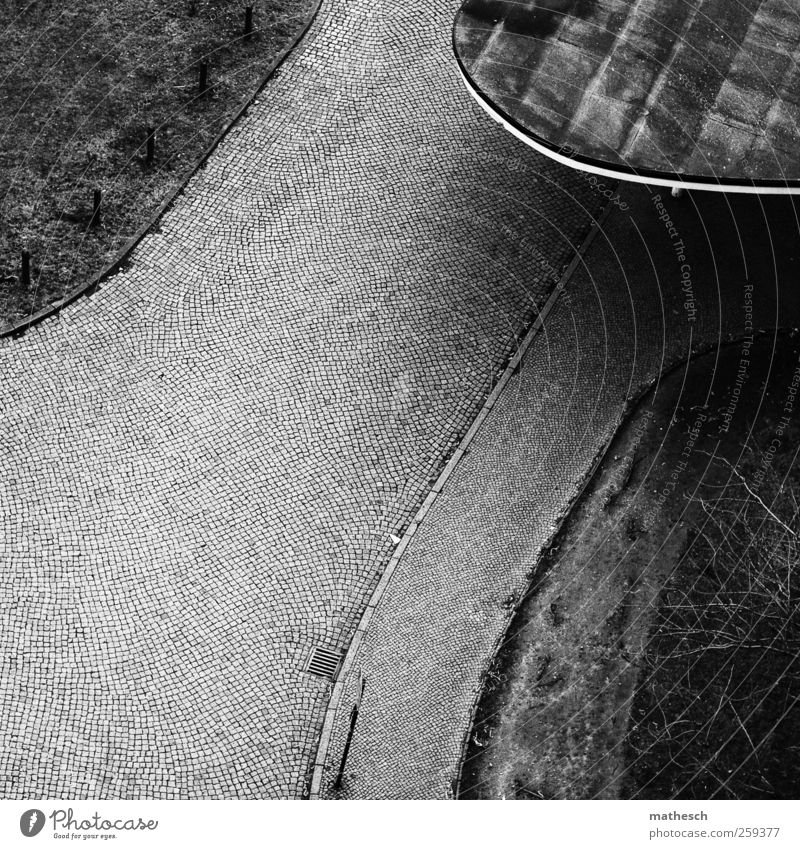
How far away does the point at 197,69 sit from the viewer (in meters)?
35.6

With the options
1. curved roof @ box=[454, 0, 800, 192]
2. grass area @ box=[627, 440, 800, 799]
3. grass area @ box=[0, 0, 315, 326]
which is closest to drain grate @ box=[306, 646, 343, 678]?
grass area @ box=[627, 440, 800, 799]

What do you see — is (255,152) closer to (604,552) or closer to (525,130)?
(525,130)

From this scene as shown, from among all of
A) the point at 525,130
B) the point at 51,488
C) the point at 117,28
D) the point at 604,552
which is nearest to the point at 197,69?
the point at 117,28

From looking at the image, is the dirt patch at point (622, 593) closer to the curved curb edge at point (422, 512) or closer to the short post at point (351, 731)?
the short post at point (351, 731)

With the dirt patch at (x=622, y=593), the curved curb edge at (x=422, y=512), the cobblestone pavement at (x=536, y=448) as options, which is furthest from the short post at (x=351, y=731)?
the dirt patch at (x=622, y=593)

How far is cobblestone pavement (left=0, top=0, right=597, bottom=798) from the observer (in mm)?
27844

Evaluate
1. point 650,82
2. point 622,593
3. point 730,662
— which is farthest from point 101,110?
point 730,662

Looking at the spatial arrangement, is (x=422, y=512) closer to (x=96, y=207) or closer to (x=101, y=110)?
(x=96, y=207)

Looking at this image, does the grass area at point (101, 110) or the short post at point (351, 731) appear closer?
the short post at point (351, 731)

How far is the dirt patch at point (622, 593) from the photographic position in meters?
28.0

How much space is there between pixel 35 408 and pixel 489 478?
9.58 metres

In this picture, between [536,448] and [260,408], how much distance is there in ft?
19.3

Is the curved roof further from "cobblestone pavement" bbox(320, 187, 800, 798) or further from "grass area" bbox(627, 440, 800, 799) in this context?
"grass area" bbox(627, 440, 800, 799)

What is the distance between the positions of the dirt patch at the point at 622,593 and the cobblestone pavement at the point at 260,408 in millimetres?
3296
